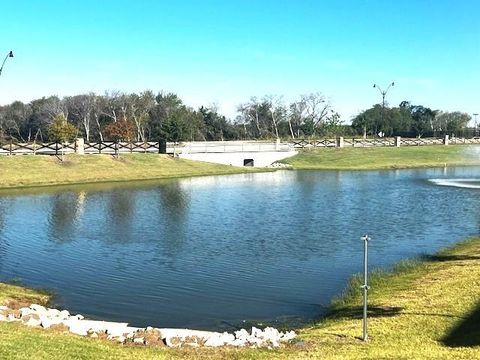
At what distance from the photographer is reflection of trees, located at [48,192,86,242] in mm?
32781

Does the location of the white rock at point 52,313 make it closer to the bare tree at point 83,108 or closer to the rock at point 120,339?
the rock at point 120,339

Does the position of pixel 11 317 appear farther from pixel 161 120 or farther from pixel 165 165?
pixel 161 120

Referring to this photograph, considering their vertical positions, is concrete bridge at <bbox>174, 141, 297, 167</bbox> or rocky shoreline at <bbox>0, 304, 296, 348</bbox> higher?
concrete bridge at <bbox>174, 141, 297, 167</bbox>

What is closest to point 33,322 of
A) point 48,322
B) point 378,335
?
point 48,322

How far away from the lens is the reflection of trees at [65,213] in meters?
32.8

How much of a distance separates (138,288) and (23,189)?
37633 millimetres

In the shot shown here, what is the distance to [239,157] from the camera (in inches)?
3339

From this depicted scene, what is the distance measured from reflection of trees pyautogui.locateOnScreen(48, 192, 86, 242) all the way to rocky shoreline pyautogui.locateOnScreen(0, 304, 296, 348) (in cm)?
1596

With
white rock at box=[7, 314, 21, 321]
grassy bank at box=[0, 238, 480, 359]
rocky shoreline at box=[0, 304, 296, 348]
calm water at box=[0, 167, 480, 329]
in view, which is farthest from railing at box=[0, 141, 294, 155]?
rocky shoreline at box=[0, 304, 296, 348]

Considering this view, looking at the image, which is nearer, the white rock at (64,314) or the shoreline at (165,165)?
the white rock at (64,314)

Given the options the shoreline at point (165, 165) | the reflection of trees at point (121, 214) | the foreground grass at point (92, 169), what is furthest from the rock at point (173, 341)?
the foreground grass at point (92, 169)

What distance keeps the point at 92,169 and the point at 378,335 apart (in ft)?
179

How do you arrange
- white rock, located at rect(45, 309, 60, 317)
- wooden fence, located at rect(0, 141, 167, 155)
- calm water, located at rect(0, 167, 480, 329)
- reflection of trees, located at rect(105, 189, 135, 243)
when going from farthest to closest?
wooden fence, located at rect(0, 141, 167, 155)
reflection of trees, located at rect(105, 189, 135, 243)
calm water, located at rect(0, 167, 480, 329)
white rock, located at rect(45, 309, 60, 317)

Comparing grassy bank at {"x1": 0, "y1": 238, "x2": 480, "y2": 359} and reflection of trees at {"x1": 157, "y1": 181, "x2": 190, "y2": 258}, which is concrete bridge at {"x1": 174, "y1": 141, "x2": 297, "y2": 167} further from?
grassy bank at {"x1": 0, "y1": 238, "x2": 480, "y2": 359}
